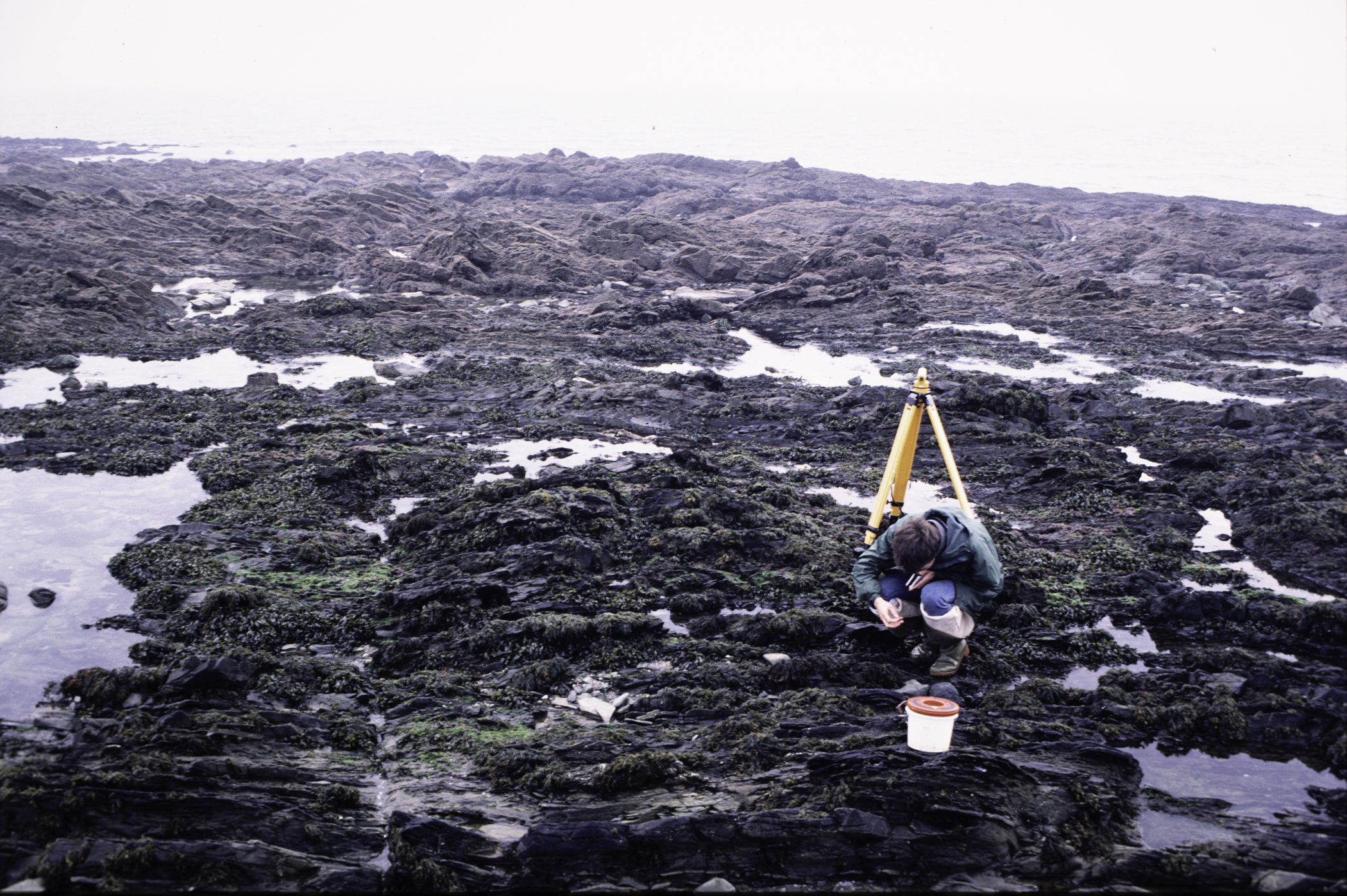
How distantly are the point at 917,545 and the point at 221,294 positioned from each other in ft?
63.0

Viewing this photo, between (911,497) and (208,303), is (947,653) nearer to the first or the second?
(911,497)

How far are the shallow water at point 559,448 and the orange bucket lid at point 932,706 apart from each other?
6.01m

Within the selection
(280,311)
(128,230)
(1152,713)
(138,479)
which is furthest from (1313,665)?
(128,230)

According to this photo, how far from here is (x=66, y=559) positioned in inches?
267

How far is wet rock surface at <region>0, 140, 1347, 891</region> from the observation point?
10.6 ft

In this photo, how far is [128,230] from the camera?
77.3ft

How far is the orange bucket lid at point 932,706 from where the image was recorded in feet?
11.4

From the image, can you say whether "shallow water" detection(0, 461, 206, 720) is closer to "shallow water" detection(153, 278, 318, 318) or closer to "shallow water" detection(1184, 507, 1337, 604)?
"shallow water" detection(1184, 507, 1337, 604)

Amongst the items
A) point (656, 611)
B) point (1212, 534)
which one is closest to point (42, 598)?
point (656, 611)

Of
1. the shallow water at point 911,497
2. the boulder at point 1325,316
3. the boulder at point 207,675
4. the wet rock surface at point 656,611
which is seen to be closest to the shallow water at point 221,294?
the wet rock surface at point 656,611

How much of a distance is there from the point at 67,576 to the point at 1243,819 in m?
7.83

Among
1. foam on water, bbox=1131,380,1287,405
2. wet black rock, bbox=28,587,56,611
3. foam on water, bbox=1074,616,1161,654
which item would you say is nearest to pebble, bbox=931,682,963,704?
foam on water, bbox=1074,616,1161,654

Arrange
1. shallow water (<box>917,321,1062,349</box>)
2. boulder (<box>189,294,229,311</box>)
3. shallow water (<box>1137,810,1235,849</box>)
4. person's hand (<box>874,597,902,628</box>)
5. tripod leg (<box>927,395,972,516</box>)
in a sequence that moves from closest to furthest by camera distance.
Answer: shallow water (<box>1137,810,1235,849</box>)
person's hand (<box>874,597,902,628</box>)
tripod leg (<box>927,395,972,516</box>)
shallow water (<box>917,321,1062,349</box>)
boulder (<box>189,294,229,311</box>)

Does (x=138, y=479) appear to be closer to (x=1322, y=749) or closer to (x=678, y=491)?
(x=678, y=491)
